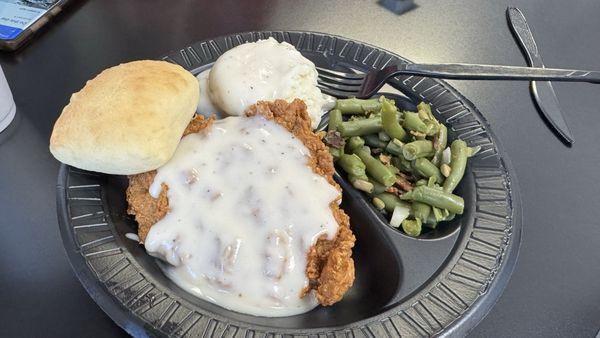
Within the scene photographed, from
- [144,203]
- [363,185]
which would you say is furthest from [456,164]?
[144,203]

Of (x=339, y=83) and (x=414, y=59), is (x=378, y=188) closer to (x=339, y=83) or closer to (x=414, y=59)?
(x=339, y=83)

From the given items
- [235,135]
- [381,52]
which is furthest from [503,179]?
[235,135]

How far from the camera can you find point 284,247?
144cm

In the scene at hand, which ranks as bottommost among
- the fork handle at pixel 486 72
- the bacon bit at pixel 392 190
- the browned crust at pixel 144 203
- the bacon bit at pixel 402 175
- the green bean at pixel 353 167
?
the browned crust at pixel 144 203

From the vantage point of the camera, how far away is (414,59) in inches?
103

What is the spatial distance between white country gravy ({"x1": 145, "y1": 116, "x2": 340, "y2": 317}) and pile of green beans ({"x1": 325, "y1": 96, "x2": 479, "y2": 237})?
0.71 ft

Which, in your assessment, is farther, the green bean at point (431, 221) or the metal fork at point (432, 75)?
the metal fork at point (432, 75)

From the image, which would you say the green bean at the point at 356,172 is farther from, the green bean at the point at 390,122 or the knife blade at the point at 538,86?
the knife blade at the point at 538,86

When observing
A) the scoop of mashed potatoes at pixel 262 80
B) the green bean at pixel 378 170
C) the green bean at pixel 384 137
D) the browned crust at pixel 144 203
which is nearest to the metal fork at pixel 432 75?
the scoop of mashed potatoes at pixel 262 80

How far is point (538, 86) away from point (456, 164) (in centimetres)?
93

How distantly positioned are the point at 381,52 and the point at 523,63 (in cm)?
92

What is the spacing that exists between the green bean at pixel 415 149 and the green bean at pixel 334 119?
278 millimetres

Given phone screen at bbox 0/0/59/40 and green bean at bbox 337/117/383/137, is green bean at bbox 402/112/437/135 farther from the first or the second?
phone screen at bbox 0/0/59/40

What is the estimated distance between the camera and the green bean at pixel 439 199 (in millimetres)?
→ 1658
